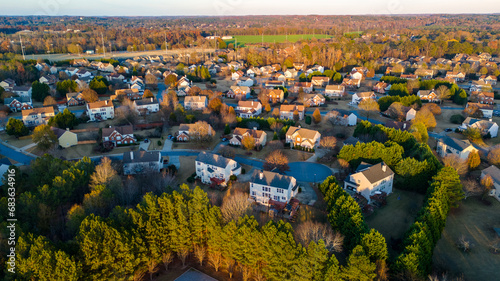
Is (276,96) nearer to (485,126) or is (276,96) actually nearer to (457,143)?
(457,143)

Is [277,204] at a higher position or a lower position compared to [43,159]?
lower

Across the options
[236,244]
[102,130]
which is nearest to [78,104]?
[102,130]

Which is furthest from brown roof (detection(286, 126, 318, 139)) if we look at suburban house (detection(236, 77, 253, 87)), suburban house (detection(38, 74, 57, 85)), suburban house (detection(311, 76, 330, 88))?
suburban house (detection(38, 74, 57, 85))

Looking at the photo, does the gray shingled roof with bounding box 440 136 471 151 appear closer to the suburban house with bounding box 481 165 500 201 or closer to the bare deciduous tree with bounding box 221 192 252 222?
the suburban house with bounding box 481 165 500 201

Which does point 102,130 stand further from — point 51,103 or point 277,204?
point 277,204

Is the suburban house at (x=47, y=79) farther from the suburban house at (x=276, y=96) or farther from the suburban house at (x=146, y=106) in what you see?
the suburban house at (x=276, y=96)
